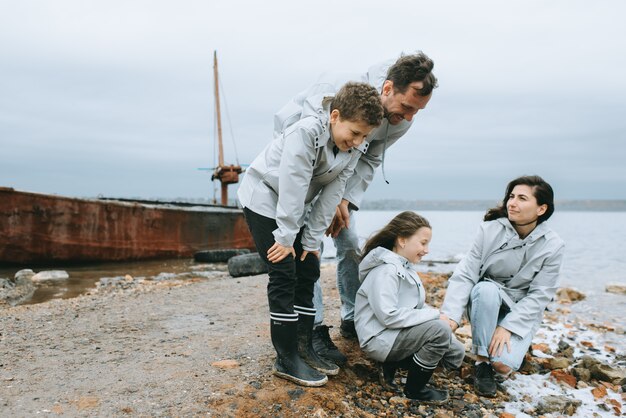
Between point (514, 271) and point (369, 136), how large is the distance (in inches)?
55.3

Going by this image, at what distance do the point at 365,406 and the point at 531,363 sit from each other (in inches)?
72.7

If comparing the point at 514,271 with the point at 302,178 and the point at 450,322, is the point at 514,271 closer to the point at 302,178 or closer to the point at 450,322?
the point at 450,322

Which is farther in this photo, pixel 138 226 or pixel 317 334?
pixel 138 226

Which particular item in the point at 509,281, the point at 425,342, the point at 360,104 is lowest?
the point at 425,342

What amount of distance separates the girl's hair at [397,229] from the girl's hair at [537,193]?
715 millimetres

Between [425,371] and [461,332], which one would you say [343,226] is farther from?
[461,332]

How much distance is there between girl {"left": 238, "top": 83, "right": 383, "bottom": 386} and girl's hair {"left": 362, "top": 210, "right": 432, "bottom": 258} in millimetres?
472

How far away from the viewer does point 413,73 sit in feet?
10.2

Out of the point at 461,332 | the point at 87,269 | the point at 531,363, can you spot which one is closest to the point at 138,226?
the point at 87,269

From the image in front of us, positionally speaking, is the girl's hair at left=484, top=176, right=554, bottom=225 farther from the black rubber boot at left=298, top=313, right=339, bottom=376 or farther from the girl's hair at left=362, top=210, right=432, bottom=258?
the black rubber boot at left=298, top=313, right=339, bottom=376

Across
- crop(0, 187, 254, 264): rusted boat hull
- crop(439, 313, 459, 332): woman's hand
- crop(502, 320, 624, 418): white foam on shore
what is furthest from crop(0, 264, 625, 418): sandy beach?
crop(0, 187, 254, 264): rusted boat hull

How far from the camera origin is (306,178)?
2.79 m

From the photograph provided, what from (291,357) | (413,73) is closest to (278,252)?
(291,357)

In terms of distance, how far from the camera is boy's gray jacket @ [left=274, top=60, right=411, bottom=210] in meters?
A: 3.24
